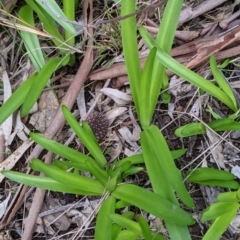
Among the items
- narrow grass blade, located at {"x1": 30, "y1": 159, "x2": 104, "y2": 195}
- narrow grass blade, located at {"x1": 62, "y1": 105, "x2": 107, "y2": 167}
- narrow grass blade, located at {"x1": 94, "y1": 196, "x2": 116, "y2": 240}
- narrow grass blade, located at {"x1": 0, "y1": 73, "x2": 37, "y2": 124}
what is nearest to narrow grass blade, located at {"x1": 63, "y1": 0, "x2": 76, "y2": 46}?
narrow grass blade, located at {"x1": 0, "y1": 73, "x2": 37, "y2": 124}

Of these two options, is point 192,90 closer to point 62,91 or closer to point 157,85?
point 157,85

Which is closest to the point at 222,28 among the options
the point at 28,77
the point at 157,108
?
the point at 157,108

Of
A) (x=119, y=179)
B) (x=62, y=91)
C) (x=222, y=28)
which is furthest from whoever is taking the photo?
(x=62, y=91)

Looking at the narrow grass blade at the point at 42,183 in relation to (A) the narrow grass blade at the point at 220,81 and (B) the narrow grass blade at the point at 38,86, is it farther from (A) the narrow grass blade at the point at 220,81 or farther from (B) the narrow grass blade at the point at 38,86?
(A) the narrow grass blade at the point at 220,81

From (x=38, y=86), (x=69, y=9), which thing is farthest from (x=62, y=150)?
(x=69, y=9)

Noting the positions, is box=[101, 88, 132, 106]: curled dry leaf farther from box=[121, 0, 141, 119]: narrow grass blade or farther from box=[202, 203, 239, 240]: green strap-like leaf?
box=[202, 203, 239, 240]: green strap-like leaf

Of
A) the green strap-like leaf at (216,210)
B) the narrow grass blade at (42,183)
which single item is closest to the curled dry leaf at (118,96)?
the narrow grass blade at (42,183)
